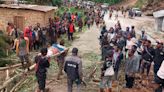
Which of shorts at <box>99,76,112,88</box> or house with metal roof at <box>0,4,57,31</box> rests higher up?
house with metal roof at <box>0,4,57,31</box>

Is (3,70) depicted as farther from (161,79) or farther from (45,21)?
(45,21)

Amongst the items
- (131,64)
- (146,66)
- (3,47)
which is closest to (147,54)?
(146,66)

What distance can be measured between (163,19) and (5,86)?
2578 centimetres

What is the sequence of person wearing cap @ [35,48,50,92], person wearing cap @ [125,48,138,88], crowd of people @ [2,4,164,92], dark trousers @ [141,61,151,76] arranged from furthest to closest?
dark trousers @ [141,61,151,76]
person wearing cap @ [125,48,138,88]
person wearing cap @ [35,48,50,92]
crowd of people @ [2,4,164,92]

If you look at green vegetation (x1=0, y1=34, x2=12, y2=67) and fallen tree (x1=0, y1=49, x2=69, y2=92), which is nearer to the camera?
fallen tree (x1=0, y1=49, x2=69, y2=92)

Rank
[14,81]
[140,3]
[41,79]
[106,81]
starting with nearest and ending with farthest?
[41,79] < [106,81] < [14,81] < [140,3]

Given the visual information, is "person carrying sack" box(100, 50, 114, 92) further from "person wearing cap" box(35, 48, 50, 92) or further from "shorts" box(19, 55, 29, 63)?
"shorts" box(19, 55, 29, 63)

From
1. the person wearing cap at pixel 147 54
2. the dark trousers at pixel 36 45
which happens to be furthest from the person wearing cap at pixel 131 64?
the dark trousers at pixel 36 45

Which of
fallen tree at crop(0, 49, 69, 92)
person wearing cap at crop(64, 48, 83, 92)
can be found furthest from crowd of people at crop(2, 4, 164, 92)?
fallen tree at crop(0, 49, 69, 92)

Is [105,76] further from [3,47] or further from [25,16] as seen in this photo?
[25,16]

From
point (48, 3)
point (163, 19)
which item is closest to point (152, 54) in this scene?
point (163, 19)

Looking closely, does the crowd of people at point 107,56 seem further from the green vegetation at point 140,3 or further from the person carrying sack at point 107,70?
the green vegetation at point 140,3

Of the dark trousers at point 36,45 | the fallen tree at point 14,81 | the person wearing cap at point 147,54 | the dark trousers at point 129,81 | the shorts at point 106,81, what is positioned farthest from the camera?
the dark trousers at point 36,45

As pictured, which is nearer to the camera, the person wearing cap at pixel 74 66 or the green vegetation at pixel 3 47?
the person wearing cap at pixel 74 66
